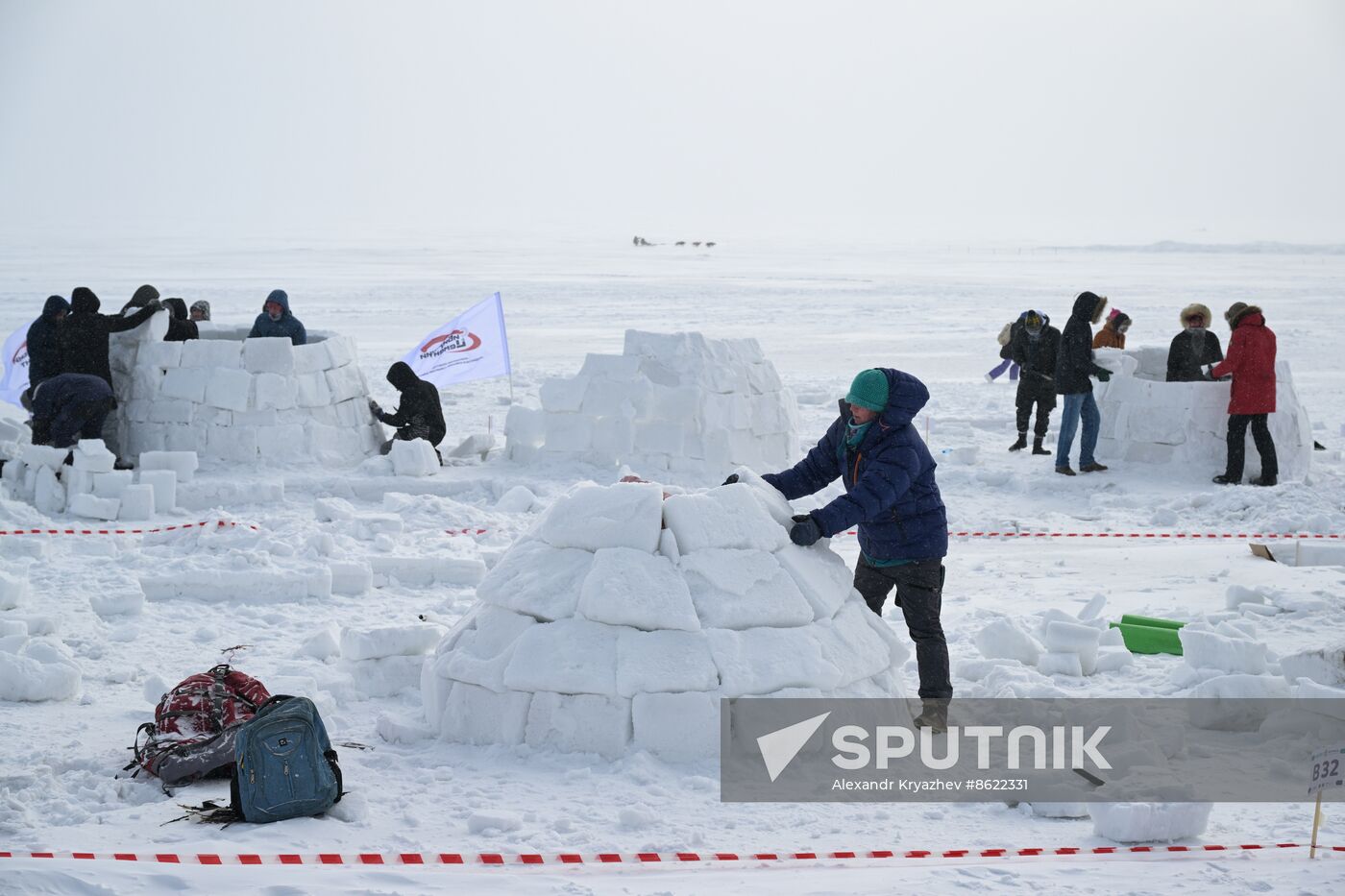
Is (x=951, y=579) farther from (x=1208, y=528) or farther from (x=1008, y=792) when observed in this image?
(x=1008, y=792)

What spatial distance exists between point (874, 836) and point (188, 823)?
2.14 m

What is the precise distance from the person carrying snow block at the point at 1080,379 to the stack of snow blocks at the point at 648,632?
5.96 meters

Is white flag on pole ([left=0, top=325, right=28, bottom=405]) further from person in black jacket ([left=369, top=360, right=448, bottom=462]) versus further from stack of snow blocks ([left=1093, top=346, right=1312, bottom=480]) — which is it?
stack of snow blocks ([left=1093, top=346, right=1312, bottom=480])

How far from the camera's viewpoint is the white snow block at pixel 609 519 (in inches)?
200

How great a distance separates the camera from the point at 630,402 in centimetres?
1090

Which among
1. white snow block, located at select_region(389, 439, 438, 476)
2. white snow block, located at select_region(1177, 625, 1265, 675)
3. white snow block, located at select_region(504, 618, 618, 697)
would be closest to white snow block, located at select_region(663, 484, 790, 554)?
white snow block, located at select_region(504, 618, 618, 697)

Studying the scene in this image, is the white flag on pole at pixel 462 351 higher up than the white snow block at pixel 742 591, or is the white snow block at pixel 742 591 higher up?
the white flag on pole at pixel 462 351

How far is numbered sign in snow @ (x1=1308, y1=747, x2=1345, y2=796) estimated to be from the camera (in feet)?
12.8

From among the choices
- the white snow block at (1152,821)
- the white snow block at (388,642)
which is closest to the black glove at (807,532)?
the white snow block at (1152,821)

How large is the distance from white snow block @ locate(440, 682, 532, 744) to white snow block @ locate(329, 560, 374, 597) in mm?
2667

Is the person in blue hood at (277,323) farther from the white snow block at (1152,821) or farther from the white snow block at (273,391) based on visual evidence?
the white snow block at (1152,821)

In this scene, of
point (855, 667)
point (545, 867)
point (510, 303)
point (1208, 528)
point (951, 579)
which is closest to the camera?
point (545, 867)

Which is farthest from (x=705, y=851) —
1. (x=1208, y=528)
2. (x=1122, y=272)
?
(x=1122, y=272)

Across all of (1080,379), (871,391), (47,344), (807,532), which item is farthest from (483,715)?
(1080,379)
